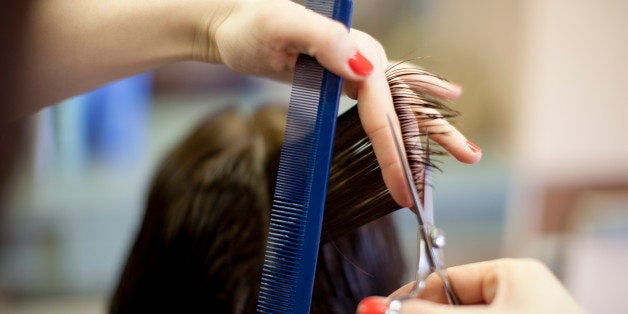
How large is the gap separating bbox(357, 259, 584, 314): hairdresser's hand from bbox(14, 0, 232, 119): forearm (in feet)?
1.20

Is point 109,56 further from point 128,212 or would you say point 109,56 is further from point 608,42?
point 608,42

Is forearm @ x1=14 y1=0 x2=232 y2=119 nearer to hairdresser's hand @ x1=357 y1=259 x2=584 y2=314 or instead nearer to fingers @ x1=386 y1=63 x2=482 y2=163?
fingers @ x1=386 y1=63 x2=482 y2=163

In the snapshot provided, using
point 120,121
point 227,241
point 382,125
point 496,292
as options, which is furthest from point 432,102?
→ point 120,121

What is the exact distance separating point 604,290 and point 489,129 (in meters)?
0.69

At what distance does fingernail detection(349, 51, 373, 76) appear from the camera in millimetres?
572

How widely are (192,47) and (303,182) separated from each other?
0.22 metres

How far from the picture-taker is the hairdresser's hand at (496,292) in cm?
50

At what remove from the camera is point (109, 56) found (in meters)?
0.74

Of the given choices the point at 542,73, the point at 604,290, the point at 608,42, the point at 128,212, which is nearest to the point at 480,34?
the point at 542,73

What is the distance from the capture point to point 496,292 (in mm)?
556

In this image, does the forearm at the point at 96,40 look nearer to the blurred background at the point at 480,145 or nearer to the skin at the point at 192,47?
the skin at the point at 192,47

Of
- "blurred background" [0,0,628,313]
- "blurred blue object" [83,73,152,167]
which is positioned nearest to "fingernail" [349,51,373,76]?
"blurred background" [0,0,628,313]

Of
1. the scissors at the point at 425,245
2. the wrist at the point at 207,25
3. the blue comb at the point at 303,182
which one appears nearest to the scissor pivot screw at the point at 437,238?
the scissors at the point at 425,245

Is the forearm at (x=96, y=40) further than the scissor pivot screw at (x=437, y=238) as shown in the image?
Yes
